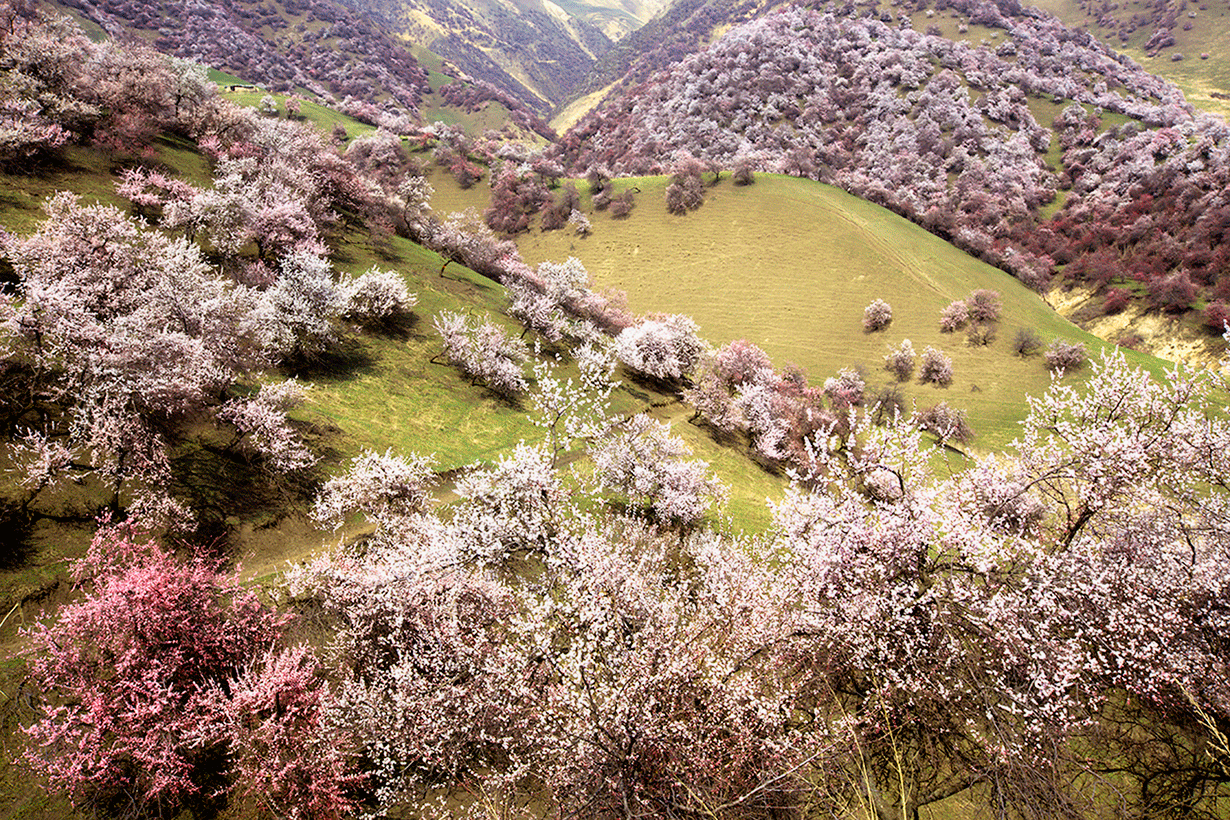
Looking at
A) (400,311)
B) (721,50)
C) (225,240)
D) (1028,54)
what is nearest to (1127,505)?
(400,311)

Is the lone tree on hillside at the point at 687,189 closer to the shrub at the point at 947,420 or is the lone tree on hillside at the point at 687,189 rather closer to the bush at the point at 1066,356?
the shrub at the point at 947,420

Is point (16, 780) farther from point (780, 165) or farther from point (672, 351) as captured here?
point (780, 165)

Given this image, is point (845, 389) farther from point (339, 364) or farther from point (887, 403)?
point (339, 364)

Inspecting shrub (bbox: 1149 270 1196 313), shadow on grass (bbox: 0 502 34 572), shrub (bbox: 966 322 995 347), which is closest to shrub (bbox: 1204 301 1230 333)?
shrub (bbox: 1149 270 1196 313)

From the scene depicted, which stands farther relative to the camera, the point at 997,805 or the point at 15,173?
the point at 15,173

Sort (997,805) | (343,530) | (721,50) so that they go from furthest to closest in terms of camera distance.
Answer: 1. (721,50)
2. (343,530)
3. (997,805)

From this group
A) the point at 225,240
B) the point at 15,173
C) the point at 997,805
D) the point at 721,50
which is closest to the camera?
the point at 997,805

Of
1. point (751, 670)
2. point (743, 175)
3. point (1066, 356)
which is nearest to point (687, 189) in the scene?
point (743, 175)
